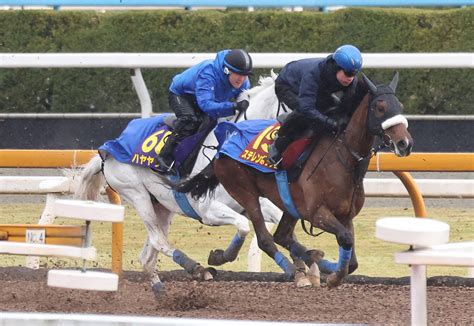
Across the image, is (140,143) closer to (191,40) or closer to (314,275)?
(314,275)

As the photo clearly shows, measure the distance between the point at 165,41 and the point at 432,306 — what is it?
8.44 metres

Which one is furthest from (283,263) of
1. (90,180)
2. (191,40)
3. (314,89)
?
(191,40)

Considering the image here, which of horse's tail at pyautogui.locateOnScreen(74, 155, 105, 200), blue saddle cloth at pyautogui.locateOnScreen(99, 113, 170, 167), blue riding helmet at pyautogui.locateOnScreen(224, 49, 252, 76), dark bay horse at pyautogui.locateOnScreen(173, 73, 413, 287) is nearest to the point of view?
dark bay horse at pyautogui.locateOnScreen(173, 73, 413, 287)

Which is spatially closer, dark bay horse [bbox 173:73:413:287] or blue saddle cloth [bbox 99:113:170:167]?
dark bay horse [bbox 173:73:413:287]

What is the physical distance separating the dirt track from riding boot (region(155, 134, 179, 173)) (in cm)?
69

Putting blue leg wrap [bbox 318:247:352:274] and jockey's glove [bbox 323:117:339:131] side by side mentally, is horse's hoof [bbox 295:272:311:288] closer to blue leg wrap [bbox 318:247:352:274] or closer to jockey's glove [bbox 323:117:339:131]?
blue leg wrap [bbox 318:247:352:274]

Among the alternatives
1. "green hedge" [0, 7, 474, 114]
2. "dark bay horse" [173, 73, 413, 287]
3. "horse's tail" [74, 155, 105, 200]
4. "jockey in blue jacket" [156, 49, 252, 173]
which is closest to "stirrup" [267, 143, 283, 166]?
"dark bay horse" [173, 73, 413, 287]

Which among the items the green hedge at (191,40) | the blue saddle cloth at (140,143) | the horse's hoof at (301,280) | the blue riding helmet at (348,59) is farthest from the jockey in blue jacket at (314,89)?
the green hedge at (191,40)

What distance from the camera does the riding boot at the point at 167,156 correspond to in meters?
7.04

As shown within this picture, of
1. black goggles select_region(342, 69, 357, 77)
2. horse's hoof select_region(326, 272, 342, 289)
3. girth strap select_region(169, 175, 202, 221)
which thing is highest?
black goggles select_region(342, 69, 357, 77)

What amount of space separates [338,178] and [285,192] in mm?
389

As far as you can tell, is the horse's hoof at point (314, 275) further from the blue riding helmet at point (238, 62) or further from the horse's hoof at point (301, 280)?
the blue riding helmet at point (238, 62)

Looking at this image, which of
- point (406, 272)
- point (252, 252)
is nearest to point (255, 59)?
point (252, 252)

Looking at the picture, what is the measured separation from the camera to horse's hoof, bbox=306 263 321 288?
6.55 m
